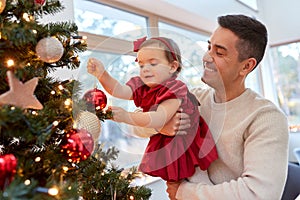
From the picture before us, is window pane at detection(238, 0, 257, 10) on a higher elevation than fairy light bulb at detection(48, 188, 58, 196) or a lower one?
higher

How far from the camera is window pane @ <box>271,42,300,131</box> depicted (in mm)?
3949

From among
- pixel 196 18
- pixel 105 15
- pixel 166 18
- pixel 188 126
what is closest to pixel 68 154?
pixel 188 126

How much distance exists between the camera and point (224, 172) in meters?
0.93

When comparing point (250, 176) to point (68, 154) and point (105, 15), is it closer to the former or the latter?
point (68, 154)

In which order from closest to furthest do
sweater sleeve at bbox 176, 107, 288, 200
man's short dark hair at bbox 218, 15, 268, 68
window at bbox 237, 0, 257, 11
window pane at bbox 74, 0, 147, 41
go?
1. sweater sleeve at bbox 176, 107, 288, 200
2. man's short dark hair at bbox 218, 15, 268, 68
3. window pane at bbox 74, 0, 147, 41
4. window at bbox 237, 0, 257, 11

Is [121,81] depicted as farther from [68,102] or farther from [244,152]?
[244,152]

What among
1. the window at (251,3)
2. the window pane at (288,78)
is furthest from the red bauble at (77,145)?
the window pane at (288,78)

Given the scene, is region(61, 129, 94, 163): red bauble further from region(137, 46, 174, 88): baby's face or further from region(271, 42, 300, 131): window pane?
region(271, 42, 300, 131): window pane

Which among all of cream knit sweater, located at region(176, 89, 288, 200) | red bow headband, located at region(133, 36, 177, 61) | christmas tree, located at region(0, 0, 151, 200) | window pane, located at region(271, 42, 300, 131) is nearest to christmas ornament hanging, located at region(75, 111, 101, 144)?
christmas tree, located at region(0, 0, 151, 200)

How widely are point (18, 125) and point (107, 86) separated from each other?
0.95 ft

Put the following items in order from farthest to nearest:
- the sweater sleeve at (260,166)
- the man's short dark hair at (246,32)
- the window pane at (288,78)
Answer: the window pane at (288,78) < the man's short dark hair at (246,32) < the sweater sleeve at (260,166)

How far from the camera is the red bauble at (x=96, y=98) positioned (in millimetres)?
688

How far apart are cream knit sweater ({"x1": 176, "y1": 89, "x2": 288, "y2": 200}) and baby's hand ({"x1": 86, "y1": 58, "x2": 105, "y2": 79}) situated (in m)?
0.38

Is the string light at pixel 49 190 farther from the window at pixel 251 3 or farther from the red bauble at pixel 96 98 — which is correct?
the window at pixel 251 3
